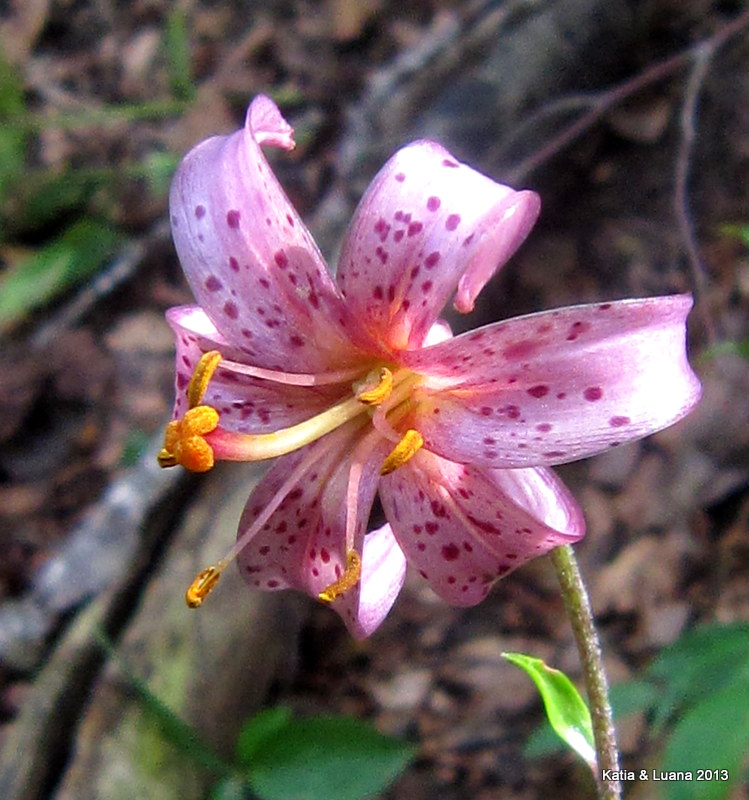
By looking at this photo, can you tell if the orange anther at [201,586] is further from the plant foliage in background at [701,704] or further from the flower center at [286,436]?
the plant foliage in background at [701,704]

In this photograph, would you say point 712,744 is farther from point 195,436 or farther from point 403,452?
point 195,436

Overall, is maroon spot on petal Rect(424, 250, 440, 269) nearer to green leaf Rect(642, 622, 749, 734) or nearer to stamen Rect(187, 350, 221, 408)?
stamen Rect(187, 350, 221, 408)

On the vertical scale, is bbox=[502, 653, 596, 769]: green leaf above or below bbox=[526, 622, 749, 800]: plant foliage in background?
above

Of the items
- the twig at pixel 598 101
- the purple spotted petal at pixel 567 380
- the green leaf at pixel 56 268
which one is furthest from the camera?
the green leaf at pixel 56 268

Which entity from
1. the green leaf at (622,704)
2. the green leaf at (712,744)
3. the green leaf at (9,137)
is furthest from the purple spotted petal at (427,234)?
the green leaf at (9,137)

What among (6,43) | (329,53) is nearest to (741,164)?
(329,53)

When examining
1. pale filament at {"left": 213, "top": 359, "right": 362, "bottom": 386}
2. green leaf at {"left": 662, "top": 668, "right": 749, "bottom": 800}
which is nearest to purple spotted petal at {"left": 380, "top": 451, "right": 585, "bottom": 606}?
pale filament at {"left": 213, "top": 359, "right": 362, "bottom": 386}
